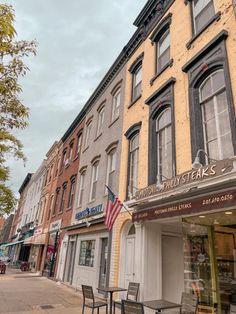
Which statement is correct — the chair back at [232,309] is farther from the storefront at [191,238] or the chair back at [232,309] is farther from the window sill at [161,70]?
the window sill at [161,70]

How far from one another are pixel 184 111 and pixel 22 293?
1084 cm

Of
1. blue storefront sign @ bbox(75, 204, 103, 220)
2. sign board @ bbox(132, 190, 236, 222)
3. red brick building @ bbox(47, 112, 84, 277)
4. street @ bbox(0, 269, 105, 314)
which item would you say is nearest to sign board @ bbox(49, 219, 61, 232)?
red brick building @ bbox(47, 112, 84, 277)

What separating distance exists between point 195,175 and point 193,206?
84 cm

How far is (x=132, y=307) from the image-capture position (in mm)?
5301

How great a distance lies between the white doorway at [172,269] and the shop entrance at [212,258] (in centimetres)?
174

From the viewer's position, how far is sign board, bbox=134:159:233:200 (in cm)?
589

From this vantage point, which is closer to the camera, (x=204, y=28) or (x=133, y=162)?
(x=204, y=28)

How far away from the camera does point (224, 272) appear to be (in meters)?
6.95

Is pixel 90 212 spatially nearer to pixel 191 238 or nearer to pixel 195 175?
pixel 191 238

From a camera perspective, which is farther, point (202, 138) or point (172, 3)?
point (172, 3)

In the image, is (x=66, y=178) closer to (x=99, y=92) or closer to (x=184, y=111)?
(x=99, y=92)

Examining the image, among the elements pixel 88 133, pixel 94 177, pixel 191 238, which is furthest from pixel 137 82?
pixel 191 238

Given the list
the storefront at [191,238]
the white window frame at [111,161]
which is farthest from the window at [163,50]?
the storefront at [191,238]

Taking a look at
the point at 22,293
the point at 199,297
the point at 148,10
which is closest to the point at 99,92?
the point at 148,10
